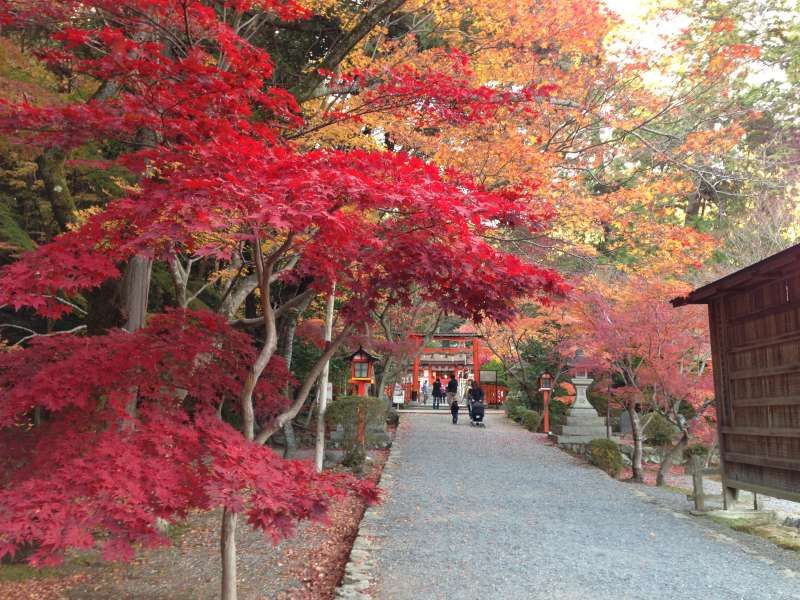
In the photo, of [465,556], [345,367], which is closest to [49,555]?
[465,556]

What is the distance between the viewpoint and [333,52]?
6188 mm

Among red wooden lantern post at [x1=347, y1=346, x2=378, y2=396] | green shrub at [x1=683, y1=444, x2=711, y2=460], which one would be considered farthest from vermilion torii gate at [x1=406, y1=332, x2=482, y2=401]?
green shrub at [x1=683, y1=444, x2=711, y2=460]

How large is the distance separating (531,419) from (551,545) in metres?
13.6

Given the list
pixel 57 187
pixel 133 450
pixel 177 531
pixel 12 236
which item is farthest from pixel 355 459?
pixel 133 450

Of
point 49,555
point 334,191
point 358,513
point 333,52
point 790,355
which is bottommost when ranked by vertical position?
point 358,513

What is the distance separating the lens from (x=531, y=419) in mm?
19547

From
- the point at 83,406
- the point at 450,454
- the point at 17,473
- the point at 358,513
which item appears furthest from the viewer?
the point at 450,454

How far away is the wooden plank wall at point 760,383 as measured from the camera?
5.85 metres

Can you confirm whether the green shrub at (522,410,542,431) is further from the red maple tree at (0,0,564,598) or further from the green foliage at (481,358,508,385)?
the red maple tree at (0,0,564,598)

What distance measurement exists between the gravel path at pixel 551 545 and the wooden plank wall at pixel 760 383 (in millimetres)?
819

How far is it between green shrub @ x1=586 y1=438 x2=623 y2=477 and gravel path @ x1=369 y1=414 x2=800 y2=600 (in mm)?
835

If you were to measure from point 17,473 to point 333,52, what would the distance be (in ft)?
15.4

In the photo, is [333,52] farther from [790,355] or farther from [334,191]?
[790,355]

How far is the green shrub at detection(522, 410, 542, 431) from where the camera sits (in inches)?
750
